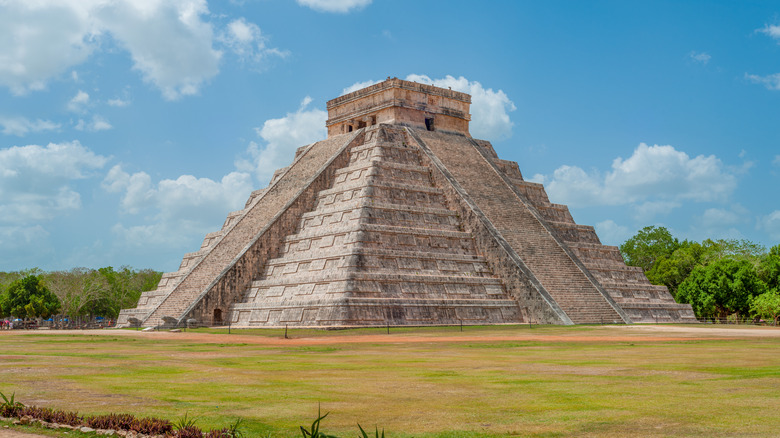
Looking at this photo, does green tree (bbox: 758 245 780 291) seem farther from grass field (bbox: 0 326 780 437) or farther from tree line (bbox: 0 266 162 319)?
tree line (bbox: 0 266 162 319)

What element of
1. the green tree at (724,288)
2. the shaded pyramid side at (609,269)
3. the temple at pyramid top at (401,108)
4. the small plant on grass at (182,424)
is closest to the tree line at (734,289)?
the green tree at (724,288)

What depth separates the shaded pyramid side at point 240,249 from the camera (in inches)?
1380

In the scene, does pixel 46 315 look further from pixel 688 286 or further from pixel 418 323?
pixel 688 286

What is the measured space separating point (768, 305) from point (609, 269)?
11.1m

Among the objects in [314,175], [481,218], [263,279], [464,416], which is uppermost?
[314,175]

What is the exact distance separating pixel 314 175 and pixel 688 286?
2788cm

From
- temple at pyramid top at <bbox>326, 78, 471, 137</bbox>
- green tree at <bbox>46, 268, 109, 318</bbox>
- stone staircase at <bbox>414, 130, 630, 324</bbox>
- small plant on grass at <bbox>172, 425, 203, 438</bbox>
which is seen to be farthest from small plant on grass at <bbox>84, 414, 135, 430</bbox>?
green tree at <bbox>46, 268, 109, 318</bbox>

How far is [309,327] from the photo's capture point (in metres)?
29.8

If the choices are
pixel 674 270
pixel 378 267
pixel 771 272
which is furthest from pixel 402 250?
pixel 674 270

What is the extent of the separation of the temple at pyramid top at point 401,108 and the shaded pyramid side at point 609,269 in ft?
13.3

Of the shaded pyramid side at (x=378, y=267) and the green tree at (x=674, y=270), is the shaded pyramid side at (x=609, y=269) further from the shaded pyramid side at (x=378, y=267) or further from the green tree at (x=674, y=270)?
the green tree at (x=674, y=270)

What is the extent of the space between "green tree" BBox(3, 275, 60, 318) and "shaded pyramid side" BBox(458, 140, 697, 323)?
116ft

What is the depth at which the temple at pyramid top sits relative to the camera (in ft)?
148

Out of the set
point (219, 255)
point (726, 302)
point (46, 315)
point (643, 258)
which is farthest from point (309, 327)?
point (643, 258)
